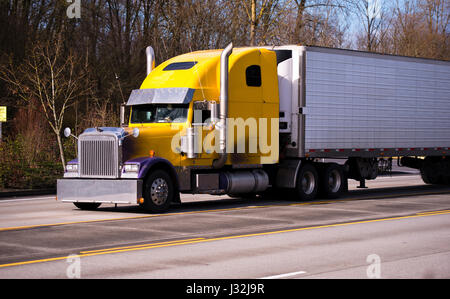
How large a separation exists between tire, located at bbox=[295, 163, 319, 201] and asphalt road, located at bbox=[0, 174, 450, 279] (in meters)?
0.84

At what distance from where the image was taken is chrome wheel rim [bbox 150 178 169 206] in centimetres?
1695

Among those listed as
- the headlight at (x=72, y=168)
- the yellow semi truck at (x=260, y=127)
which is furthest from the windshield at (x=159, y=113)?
the headlight at (x=72, y=168)

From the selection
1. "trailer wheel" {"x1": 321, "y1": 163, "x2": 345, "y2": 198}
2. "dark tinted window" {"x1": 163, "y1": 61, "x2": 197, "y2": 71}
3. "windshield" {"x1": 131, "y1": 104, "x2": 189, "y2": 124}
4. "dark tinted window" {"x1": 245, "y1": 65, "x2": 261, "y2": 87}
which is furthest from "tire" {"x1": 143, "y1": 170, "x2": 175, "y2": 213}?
"trailer wheel" {"x1": 321, "y1": 163, "x2": 345, "y2": 198}

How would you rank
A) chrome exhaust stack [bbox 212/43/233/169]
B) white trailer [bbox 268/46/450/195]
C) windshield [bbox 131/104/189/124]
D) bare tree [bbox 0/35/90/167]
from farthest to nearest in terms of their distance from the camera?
1. bare tree [bbox 0/35/90/167]
2. white trailer [bbox 268/46/450/195]
3. chrome exhaust stack [bbox 212/43/233/169]
4. windshield [bbox 131/104/189/124]

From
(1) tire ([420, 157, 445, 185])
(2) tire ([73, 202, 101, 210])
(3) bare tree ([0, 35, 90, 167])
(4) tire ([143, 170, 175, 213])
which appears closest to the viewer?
(4) tire ([143, 170, 175, 213])

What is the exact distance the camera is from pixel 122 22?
144 feet

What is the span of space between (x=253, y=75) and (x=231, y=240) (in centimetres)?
794

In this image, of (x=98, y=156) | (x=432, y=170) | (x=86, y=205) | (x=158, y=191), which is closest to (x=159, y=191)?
(x=158, y=191)

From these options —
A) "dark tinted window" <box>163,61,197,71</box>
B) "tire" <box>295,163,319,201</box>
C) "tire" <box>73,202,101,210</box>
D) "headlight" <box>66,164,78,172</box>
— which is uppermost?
"dark tinted window" <box>163,61,197,71</box>

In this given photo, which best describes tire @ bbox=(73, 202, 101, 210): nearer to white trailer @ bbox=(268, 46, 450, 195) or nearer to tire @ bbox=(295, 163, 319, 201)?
white trailer @ bbox=(268, 46, 450, 195)

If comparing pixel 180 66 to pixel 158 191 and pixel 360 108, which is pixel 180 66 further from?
pixel 360 108

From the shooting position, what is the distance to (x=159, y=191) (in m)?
17.1

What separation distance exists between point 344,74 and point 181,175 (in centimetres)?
661
